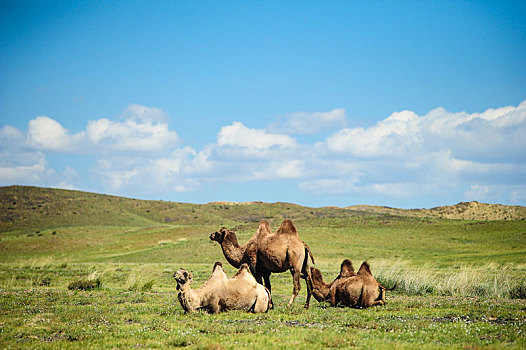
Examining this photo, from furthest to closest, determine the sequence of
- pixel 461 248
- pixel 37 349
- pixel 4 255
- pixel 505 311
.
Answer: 1. pixel 4 255
2. pixel 461 248
3. pixel 505 311
4. pixel 37 349

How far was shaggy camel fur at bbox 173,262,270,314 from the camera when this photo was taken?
14.2 meters

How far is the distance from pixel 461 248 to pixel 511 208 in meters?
69.3

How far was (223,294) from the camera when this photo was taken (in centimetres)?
1453

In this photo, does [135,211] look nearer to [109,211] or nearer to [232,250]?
[109,211]

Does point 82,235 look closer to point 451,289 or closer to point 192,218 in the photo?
point 192,218

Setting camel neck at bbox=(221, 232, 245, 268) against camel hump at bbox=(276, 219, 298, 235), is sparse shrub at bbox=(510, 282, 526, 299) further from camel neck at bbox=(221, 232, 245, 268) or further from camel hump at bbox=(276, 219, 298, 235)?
camel neck at bbox=(221, 232, 245, 268)

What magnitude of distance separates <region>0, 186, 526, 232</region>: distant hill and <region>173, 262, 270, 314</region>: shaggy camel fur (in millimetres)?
88328

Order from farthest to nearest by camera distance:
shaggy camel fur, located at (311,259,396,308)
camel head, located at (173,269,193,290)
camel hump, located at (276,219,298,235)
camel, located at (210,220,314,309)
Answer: camel hump, located at (276,219,298,235)
shaggy camel fur, located at (311,259,396,308)
camel, located at (210,220,314,309)
camel head, located at (173,269,193,290)

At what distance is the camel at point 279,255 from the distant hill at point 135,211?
8663 cm

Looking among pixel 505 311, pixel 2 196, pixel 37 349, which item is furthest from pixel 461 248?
pixel 2 196

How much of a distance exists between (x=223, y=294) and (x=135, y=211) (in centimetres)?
11295

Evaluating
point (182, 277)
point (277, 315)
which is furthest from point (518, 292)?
point (182, 277)

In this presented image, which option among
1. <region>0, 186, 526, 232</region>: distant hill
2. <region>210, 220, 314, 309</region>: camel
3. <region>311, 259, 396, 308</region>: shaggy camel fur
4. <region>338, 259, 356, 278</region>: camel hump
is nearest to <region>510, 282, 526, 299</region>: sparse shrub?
<region>311, 259, 396, 308</region>: shaggy camel fur

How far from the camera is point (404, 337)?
11.2 metres
